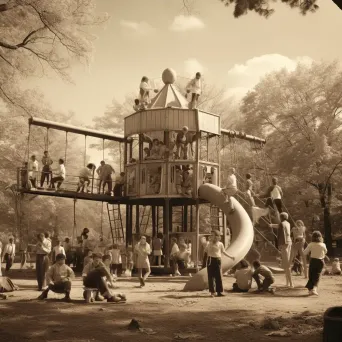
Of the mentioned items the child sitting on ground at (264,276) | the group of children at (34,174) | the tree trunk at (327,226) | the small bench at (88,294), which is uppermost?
the group of children at (34,174)

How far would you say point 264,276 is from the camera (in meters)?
13.2

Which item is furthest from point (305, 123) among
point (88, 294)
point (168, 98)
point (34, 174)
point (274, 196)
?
point (88, 294)

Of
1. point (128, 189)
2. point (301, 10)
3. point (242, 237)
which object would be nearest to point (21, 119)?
point (128, 189)

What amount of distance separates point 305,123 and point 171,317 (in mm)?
24814

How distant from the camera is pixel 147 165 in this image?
21656 mm

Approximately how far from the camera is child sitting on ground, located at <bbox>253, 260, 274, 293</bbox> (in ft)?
43.3

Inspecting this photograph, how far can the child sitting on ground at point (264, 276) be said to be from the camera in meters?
13.2

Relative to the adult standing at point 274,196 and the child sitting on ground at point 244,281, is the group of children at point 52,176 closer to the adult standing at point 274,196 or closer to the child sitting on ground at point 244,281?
the adult standing at point 274,196

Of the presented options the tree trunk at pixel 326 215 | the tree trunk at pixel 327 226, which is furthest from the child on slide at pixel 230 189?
the tree trunk at pixel 327 226

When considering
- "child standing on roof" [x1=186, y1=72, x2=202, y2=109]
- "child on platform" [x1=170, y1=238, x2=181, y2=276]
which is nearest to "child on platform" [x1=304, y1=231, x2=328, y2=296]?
"child on platform" [x1=170, y1=238, x2=181, y2=276]

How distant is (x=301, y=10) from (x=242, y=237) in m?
9.42


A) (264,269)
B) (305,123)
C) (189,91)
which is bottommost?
(264,269)

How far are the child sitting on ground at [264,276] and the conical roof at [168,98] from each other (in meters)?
11.6

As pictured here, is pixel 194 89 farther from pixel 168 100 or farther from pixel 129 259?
pixel 129 259
